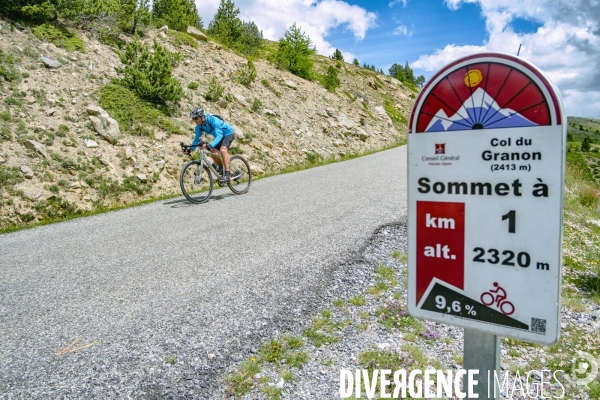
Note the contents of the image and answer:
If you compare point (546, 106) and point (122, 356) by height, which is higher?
point (546, 106)

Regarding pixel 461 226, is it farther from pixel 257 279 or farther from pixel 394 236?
pixel 394 236

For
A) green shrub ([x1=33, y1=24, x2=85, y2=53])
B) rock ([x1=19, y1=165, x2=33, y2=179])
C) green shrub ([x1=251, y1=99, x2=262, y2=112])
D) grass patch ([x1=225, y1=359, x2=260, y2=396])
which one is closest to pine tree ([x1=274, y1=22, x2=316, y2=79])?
green shrub ([x1=251, y1=99, x2=262, y2=112])

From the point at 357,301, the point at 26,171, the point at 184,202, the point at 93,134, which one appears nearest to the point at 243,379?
the point at 357,301

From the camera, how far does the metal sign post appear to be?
1312 mm

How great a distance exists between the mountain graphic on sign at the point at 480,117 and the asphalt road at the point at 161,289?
251 centimetres

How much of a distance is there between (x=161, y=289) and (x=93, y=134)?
8571mm

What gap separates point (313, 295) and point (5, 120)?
9.99 m

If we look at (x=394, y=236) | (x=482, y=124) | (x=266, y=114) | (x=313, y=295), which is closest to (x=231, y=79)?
(x=266, y=114)

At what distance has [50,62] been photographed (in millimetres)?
12500

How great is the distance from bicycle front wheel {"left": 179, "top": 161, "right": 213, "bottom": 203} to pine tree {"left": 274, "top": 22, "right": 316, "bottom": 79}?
66.1 feet

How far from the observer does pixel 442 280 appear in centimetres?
153

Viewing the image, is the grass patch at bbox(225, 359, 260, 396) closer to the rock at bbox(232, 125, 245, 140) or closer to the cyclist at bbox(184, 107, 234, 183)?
the cyclist at bbox(184, 107, 234, 183)

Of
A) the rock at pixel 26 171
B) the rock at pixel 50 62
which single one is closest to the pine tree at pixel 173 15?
the rock at pixel 50 62

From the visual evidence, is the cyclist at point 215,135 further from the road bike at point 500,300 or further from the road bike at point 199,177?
the road bike at point 500,300
